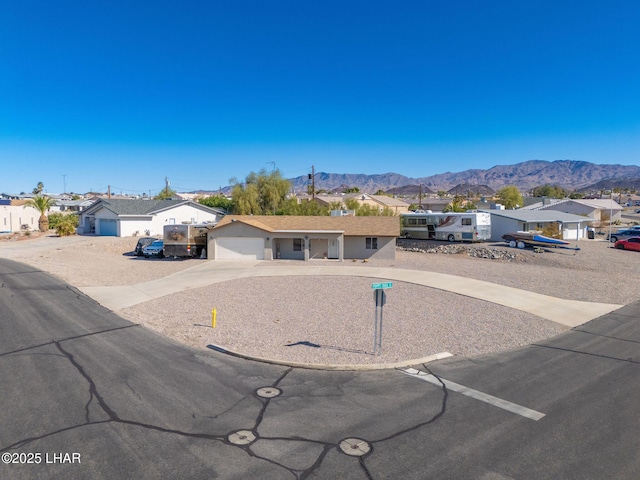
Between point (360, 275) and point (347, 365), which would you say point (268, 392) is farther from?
point (360, 275)

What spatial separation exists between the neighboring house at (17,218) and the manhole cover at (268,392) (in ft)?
208

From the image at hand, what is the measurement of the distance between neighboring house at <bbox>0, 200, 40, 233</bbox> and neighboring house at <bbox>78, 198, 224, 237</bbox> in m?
10.2

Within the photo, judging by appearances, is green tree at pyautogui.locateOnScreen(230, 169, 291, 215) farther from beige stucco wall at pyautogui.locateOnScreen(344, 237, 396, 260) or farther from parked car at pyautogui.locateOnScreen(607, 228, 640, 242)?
parked car at pyautogui.locateOnScreen(607, 228, 640, 242)

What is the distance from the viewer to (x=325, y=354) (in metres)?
11.7

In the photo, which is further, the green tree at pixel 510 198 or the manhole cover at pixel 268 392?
the green tree at pixel 510 198

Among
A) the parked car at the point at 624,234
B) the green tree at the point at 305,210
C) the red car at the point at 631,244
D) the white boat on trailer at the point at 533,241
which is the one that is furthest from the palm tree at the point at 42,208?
the parked car at the point at 624,234

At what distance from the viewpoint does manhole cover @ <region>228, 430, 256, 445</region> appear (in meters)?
6.98

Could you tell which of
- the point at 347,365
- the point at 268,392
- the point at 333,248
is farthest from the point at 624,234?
the point at 268,392

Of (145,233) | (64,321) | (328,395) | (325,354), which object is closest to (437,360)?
(325,354)

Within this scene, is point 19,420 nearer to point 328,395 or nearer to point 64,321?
point 328,395

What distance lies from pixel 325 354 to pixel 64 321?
32.4 ft

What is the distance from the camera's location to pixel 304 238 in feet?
112

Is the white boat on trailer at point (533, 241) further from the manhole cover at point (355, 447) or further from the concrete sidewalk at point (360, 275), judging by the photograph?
the manhole cover at point (355, 447)

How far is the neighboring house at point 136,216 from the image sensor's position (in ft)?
163
